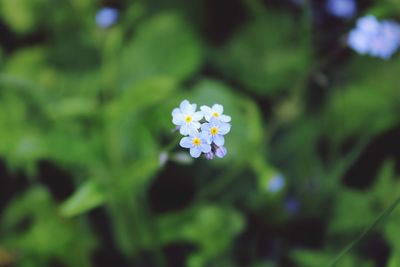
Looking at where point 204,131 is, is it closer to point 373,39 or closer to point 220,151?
point 220,151

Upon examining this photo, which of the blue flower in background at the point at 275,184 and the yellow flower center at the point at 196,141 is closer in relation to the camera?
the yellow flower center at the point at 196,141

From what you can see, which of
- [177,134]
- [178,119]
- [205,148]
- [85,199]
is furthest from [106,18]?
[205,148]

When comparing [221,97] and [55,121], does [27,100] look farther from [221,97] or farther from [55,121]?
[221,97]

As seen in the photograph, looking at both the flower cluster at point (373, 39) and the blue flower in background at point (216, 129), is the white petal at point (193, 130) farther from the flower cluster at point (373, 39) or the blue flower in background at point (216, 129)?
the flower cluster at point (373, 39)

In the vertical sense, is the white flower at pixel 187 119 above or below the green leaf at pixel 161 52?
below

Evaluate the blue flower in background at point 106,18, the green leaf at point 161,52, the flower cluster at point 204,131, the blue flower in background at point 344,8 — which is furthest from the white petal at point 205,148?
the blue flower in background at point 344,8
